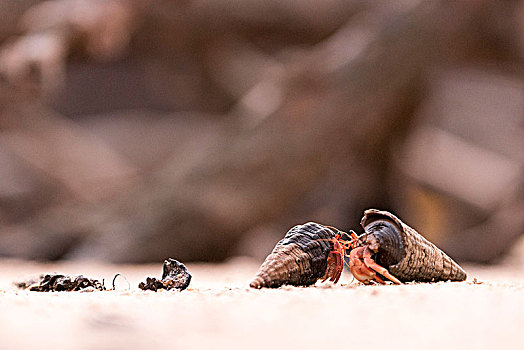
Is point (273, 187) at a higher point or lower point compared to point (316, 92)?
lower

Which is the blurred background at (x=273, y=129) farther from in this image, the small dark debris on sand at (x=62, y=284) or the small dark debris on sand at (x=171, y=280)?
the small dark debris on sand at (x=171, y=280)

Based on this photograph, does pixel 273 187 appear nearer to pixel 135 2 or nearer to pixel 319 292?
pixel 135 2

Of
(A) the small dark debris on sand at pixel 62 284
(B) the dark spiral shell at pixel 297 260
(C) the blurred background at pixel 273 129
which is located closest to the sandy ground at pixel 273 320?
(B) the dark spiral shell at pixel 297 260

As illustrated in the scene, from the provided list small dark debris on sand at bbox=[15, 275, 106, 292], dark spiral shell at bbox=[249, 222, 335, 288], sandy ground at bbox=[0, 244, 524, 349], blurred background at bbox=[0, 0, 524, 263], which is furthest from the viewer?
blurred background at bbox=[0, 0, 524, 263]

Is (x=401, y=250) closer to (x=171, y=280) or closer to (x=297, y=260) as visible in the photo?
(x=297, y=260)

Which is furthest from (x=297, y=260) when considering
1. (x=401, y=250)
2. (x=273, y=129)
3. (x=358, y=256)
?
(x=273, y=129)

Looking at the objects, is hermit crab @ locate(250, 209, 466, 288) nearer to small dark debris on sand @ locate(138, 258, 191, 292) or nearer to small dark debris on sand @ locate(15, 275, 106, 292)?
small dark debris on sand @ locate(138, 258, 191, 292)

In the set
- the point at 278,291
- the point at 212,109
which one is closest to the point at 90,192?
the point at 212,109

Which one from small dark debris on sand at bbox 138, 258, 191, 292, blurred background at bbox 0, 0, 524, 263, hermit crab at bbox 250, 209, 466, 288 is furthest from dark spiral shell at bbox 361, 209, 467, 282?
blurred background at bbox 0, 0, 524, 263
